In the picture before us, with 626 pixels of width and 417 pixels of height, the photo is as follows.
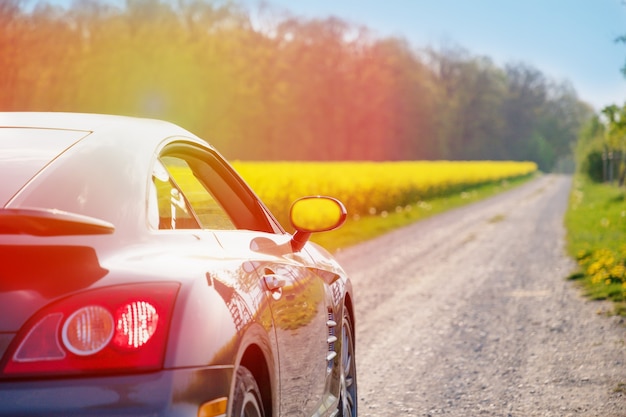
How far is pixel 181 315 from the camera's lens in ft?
8.71

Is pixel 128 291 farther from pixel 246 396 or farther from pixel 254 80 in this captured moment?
pixel 254 80

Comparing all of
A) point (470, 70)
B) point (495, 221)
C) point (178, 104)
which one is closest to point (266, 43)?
point (178, 104)

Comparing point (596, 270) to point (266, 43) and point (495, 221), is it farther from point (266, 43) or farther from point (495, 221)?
point (266, 43)

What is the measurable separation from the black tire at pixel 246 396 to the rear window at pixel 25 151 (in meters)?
0.78

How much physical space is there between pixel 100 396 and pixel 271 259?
4.54 feet

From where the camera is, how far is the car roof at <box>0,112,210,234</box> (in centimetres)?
294

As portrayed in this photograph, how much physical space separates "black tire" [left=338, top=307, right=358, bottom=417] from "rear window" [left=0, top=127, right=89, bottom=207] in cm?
201

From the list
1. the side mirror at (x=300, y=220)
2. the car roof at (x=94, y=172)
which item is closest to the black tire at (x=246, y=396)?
the car roof at (x=94, y=172)

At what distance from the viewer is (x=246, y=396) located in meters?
3.09

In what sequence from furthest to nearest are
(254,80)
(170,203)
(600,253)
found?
(254,80) < (600,253) < (170,203)

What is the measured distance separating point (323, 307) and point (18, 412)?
2.13 metres

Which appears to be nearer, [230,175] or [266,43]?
[230,175]

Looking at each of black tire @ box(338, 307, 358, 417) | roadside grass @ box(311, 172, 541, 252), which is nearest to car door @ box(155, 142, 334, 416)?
black tire @ box(338, 307, 358, 417)

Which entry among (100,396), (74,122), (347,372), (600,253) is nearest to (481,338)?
(347,372)
